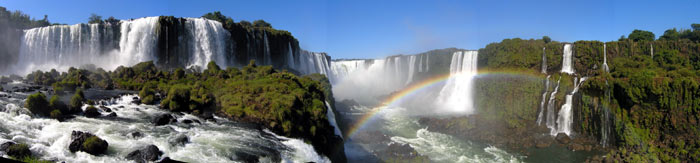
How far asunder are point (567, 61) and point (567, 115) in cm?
683

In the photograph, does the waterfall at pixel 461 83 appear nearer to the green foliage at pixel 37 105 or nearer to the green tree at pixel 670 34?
the green tree at pixel 670 34

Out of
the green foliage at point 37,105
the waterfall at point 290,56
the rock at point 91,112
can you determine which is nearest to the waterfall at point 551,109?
the rock at point 91,112

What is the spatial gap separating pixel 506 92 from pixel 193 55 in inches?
1207

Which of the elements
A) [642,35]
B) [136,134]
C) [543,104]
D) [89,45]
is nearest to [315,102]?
[136,134]

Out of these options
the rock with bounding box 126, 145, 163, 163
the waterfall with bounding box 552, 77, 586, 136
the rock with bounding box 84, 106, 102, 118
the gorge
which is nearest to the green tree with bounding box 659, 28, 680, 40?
the gorge

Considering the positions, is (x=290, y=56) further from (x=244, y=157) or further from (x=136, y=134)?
(x=244, y=157)

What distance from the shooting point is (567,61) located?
110 ft

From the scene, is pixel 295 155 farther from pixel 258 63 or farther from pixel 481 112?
pixel 258 63

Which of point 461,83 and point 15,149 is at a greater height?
point 461,83

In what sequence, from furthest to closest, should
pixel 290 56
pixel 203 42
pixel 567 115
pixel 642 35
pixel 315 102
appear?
pixel 290 56
pixel 642 35
pixel 203 42
pixel 567 115
pixel 315 102

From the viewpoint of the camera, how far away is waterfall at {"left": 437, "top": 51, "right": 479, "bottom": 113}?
4253cm

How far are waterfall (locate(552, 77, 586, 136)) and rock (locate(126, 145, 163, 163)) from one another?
28988mm

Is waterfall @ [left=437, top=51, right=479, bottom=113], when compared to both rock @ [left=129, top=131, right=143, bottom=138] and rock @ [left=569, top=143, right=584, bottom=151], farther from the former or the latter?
rock @ [left=129, top=131, right=143, bottom=138]

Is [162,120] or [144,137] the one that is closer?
[144,137]
